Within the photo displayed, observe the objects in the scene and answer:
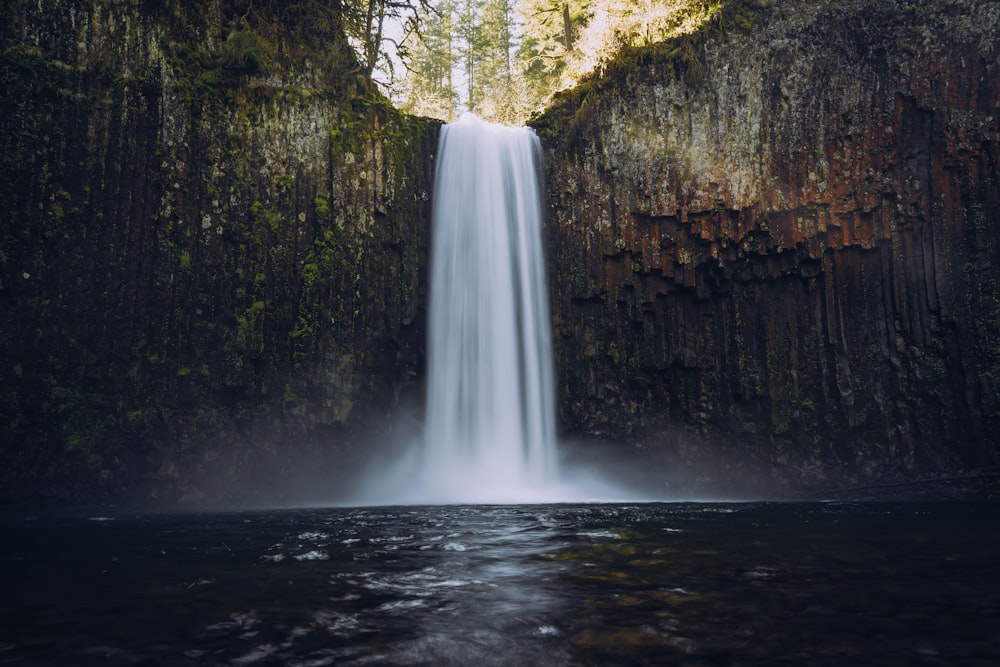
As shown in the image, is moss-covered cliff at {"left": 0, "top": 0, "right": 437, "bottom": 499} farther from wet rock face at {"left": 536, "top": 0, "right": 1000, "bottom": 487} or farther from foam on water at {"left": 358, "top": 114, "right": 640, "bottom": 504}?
wet rock face at {"left": 536, "top": 0, "right": 1000, "bottom": 487}

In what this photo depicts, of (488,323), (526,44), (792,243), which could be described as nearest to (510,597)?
(488,323)

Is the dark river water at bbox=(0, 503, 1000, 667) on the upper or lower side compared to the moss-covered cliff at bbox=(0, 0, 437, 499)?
lower

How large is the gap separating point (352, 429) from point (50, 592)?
10.2m

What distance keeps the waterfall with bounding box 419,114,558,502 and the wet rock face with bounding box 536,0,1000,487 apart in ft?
2.36

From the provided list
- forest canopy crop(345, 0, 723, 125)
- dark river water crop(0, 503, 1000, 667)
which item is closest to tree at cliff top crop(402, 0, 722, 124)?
forest canopy crop(345, 0, 723, 125)

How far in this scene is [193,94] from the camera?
13.2 metres

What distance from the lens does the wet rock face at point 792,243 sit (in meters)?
13.2

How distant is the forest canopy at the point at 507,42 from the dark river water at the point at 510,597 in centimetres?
1290

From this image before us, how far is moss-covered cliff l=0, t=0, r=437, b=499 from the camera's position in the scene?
11672 mm

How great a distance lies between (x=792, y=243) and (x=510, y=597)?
1261 cm

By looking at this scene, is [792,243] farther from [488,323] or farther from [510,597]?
[510,597]

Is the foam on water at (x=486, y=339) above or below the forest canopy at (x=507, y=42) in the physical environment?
below

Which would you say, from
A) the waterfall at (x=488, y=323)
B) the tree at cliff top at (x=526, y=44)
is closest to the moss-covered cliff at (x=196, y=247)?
the waterfall at (x=488, y=323)

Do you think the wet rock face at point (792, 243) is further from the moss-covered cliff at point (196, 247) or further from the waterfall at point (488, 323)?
the moss-covered cliff at point (196, 247)
